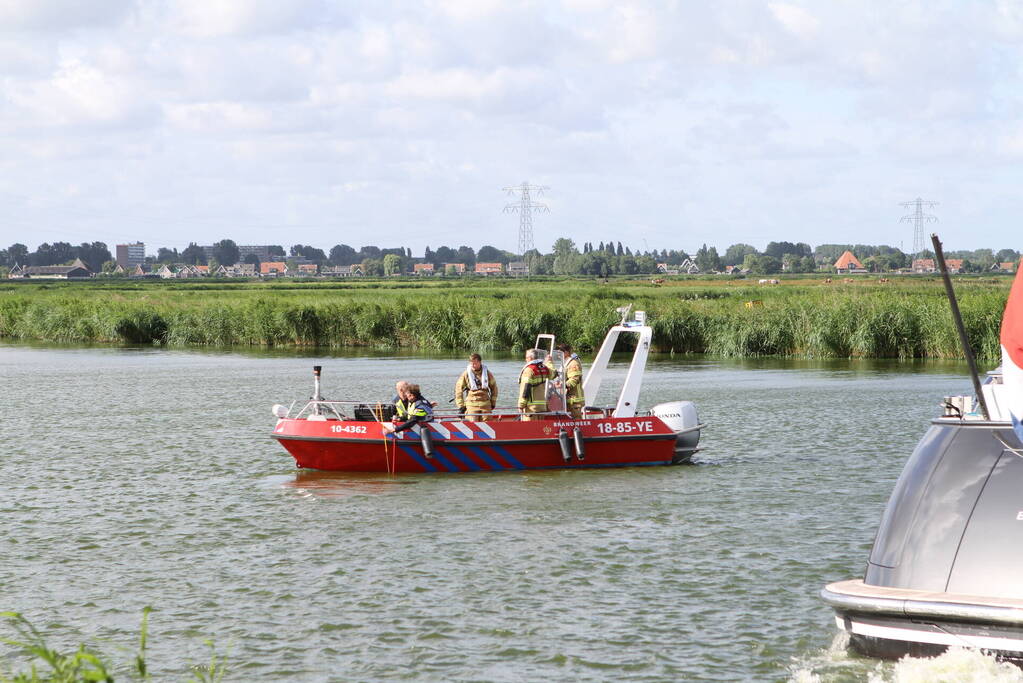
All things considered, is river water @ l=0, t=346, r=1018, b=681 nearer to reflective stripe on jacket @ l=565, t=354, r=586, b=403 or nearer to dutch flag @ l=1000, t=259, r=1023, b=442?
reflective stripe on jacket @ l=565, t=354, r=586, b=403

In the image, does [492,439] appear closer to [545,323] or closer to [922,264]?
[545,323]

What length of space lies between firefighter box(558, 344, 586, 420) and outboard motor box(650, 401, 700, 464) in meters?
1.30

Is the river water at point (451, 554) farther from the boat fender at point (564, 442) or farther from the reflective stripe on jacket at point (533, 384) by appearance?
the reflective stripe on jacket at point (533, 384)

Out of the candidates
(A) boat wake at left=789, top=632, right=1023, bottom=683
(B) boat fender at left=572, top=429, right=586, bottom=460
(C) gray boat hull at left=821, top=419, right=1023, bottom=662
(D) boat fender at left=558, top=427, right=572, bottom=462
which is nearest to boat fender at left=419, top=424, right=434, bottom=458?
(D) boat fender at left=558, top=427, right=572, bottom=462

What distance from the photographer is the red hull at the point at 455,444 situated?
61.1 feet

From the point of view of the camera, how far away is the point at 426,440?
18.4m

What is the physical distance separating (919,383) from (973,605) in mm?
25186

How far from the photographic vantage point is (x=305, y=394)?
32781mm

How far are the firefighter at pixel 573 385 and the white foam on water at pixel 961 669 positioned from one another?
1110 cm

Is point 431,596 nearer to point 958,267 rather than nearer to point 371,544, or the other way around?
point 371,544

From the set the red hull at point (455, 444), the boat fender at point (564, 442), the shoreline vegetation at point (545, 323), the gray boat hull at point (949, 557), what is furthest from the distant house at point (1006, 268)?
the gray boat hull at point (949, 557)

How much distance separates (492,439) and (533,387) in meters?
1.15

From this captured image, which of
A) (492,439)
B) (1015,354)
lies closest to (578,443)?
(492,439)

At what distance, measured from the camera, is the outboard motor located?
1955 cm
